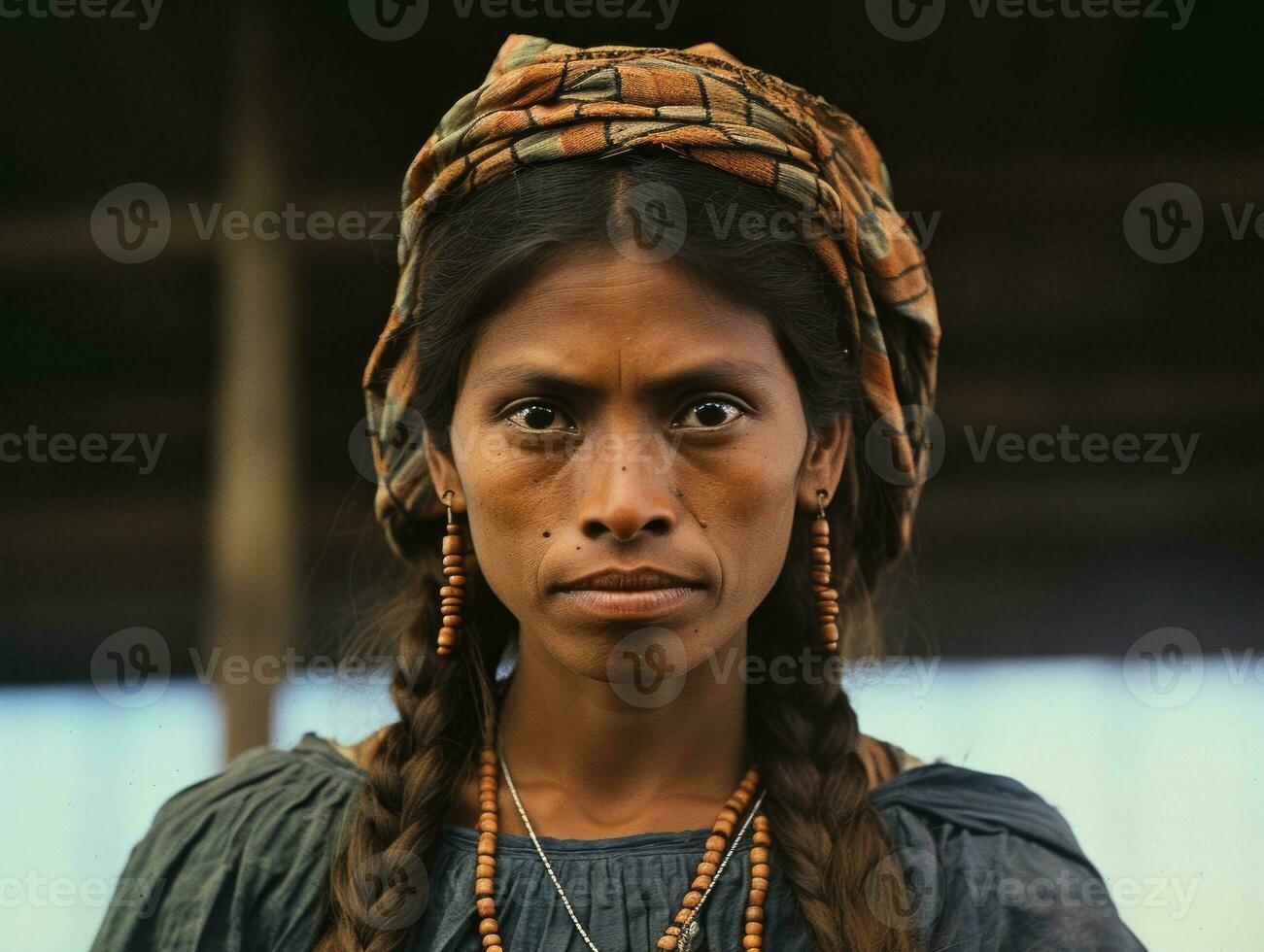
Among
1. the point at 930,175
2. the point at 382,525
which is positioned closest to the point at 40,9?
the point at 382,525

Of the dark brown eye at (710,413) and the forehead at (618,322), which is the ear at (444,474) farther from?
the dark brown eye at (710,413)

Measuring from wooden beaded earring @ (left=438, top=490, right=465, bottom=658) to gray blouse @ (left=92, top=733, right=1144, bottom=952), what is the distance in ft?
0.69

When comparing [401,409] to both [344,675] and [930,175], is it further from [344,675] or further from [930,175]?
[930,175]

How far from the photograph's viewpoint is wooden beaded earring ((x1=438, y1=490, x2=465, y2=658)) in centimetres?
164

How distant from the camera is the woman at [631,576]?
1481 millimetres

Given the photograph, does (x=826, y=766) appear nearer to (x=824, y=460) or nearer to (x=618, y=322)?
(x=824, y=460)

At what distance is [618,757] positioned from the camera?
5.36ft

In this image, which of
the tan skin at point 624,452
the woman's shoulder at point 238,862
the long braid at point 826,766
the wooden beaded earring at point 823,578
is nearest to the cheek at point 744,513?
the tan skin at point 624,452

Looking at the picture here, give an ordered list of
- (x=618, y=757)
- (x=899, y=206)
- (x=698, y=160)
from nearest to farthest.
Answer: (x=698, y=160) → (x=618, y=757) → (x=899, y=206)

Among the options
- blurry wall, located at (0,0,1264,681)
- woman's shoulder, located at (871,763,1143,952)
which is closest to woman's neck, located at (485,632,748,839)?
woman's shoulder, located at (871,763,1143,952)

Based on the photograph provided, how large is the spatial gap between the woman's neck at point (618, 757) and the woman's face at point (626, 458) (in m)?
0.13

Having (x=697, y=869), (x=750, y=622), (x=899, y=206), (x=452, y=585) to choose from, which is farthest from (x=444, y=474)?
(x=899, y=206)

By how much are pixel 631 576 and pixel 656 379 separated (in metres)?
0.20

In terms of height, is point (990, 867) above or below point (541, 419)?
below
